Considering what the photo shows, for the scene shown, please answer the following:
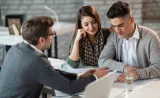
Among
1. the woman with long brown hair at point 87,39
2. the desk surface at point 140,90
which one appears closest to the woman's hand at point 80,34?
the woman with long brown hair at point 87,39

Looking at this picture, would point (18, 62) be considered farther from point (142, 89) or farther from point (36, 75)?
point (142, 89)

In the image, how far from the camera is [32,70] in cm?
176

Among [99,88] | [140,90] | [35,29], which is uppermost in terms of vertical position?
[35,29]

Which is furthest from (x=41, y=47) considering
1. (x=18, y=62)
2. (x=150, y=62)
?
(x=150, y=62)

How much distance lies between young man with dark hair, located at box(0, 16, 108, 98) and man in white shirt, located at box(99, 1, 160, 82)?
0.42 m

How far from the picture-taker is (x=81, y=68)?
2.49 meters

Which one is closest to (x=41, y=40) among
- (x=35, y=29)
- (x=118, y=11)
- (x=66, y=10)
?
(x=35, y=29)

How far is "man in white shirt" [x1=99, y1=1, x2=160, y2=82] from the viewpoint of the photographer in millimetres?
2180

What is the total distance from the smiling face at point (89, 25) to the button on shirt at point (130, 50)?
30 cm

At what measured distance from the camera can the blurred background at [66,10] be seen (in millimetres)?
4846

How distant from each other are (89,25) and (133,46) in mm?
415

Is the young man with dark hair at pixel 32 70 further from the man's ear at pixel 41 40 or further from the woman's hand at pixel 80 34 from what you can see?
the woman's hand at pixel 80 34

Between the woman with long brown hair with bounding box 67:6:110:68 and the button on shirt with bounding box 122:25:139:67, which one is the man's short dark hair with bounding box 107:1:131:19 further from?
the woman with long brown hair with bounding box 67:6:110:68

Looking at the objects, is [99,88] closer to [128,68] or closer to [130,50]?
[128,68]
